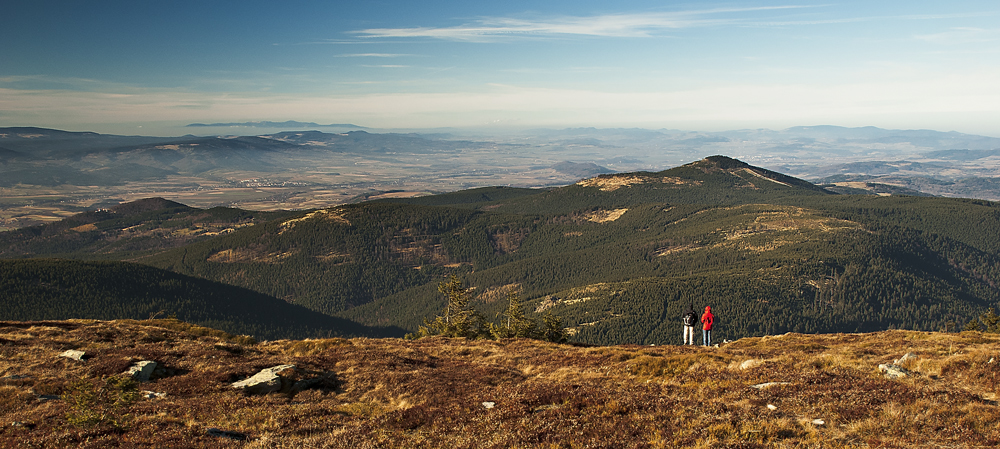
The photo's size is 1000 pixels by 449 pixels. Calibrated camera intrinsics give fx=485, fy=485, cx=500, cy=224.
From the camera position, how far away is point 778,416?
20453 mm

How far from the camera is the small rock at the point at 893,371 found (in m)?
25.1

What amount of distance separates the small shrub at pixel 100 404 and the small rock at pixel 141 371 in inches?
153

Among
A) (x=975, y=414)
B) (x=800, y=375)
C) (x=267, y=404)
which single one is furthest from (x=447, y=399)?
(x=975, y=414)

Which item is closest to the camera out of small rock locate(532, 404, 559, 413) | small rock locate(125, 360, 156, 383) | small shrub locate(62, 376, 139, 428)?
small shrub locate(62, 376, 139, 428)

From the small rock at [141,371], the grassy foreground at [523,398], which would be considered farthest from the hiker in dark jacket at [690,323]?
the small rock at [141,371]

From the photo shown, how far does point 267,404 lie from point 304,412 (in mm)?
3522

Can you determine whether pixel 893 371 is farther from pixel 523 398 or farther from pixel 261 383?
pixel 261 383

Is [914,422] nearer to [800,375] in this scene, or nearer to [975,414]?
[975,414]

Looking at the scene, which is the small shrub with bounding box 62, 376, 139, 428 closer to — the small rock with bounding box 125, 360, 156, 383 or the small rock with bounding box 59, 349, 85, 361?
the small rock with bounding box 125, 360, 156, 383

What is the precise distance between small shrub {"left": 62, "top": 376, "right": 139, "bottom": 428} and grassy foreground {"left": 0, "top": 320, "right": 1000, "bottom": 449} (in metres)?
0.10

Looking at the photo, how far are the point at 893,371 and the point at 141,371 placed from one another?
44692 mm

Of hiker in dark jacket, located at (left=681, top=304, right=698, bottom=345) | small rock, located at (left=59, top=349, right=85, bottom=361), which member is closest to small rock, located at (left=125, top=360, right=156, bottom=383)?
small rock, located at (left=59, top=349, right=85, bottom=361)

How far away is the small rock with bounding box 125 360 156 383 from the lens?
31.2 m

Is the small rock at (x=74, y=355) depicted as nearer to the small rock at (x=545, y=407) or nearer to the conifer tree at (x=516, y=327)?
the small rock at (x=545, y=407)
